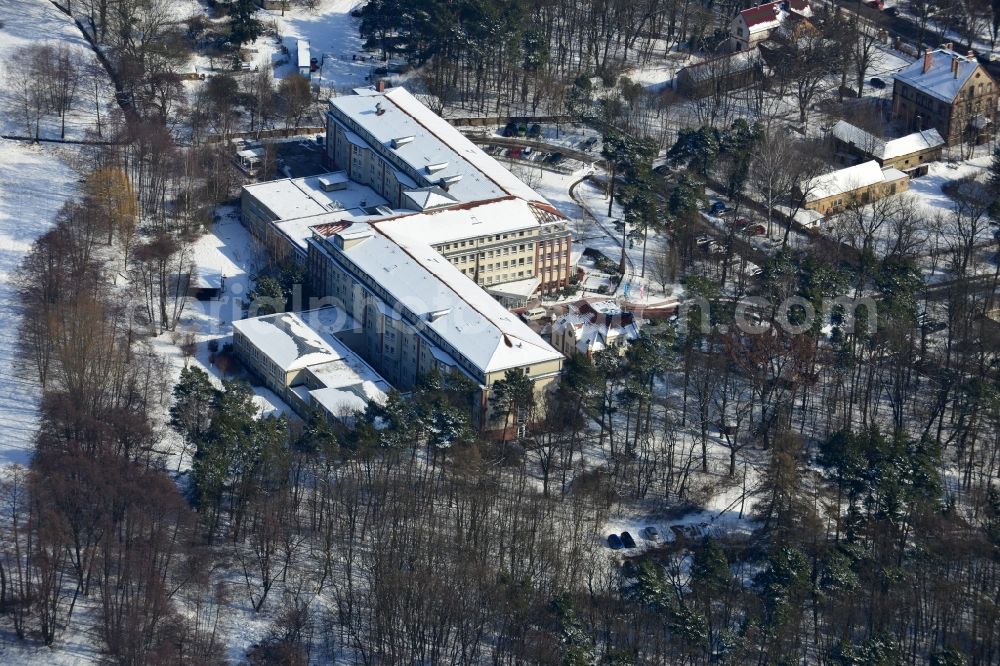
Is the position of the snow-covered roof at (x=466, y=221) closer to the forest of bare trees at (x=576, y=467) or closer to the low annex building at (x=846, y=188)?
the forest of bare trees at (x=576, y=467)

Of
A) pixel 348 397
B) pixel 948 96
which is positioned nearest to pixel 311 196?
pixel 348 397

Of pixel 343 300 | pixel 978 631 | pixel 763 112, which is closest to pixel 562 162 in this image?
pixel 763 112

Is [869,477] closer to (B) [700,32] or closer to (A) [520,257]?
(A) [520,257]

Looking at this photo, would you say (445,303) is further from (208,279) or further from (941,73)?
(941,73)

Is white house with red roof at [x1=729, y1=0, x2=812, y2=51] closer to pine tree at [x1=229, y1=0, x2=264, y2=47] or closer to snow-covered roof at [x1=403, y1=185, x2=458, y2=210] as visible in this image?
pine tree at [x1=229, y1=0, x2=264, y2=47]

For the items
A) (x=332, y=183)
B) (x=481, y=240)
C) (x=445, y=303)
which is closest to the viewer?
(x=445, y=303)

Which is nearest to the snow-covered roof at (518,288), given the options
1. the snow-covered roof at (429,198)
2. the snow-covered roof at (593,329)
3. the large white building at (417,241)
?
the large white building at (417,241)
